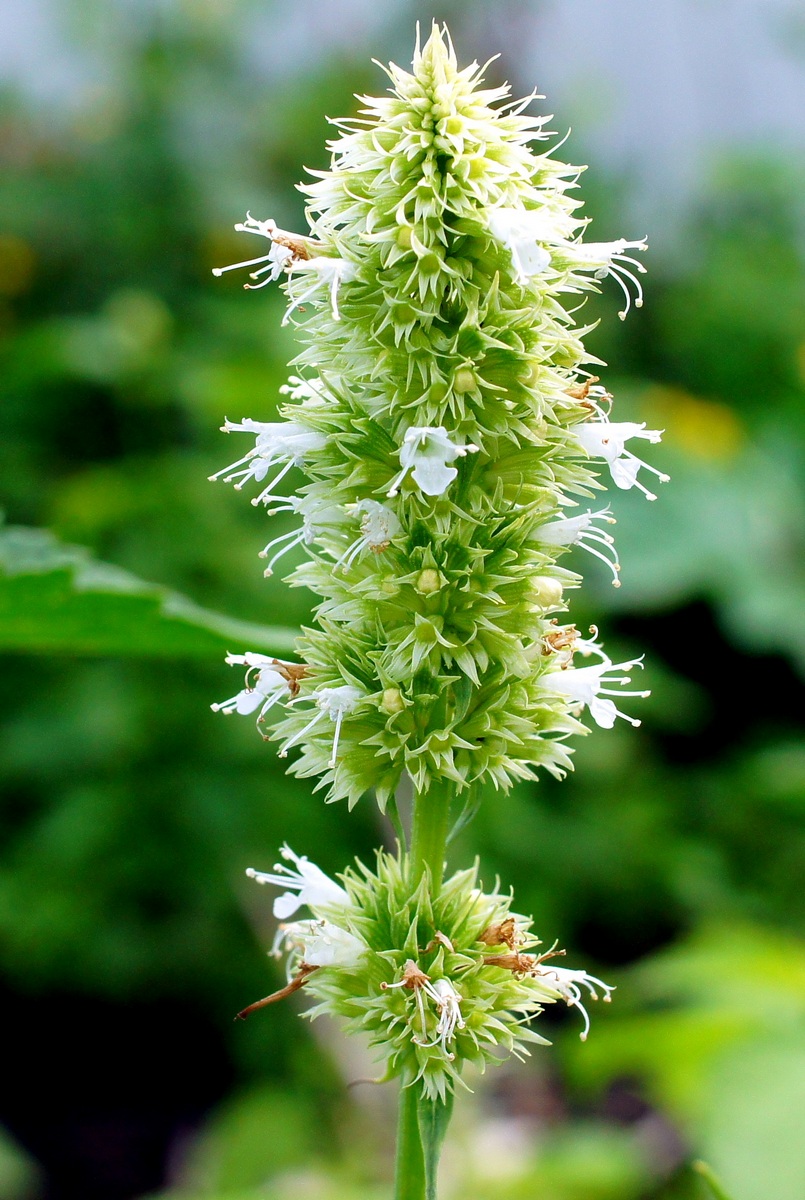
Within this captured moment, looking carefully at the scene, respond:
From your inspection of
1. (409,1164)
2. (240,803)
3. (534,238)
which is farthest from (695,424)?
(409,1164)

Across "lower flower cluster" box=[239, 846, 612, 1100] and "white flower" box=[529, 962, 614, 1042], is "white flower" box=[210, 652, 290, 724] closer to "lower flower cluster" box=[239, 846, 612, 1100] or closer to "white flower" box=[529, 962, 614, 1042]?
"lower flower cluster" box=[239, 846, 612, 1100]

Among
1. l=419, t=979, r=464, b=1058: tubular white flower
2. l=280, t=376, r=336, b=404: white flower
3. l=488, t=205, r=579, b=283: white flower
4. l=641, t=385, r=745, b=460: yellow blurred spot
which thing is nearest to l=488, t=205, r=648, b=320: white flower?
l=488, t=205, r=579, b=283: white flower

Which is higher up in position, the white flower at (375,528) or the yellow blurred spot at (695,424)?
the white flower at (375,528)

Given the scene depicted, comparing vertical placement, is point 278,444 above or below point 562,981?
above

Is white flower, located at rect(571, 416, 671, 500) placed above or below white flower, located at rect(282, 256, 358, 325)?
below

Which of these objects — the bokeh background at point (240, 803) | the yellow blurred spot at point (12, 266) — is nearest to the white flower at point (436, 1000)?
the bokeh background at point (240, 803)

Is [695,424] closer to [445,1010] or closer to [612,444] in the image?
[612,444]

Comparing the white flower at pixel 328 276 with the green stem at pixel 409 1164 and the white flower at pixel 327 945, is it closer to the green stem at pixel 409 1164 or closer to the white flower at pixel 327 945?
the white flower at pixel 327 945
